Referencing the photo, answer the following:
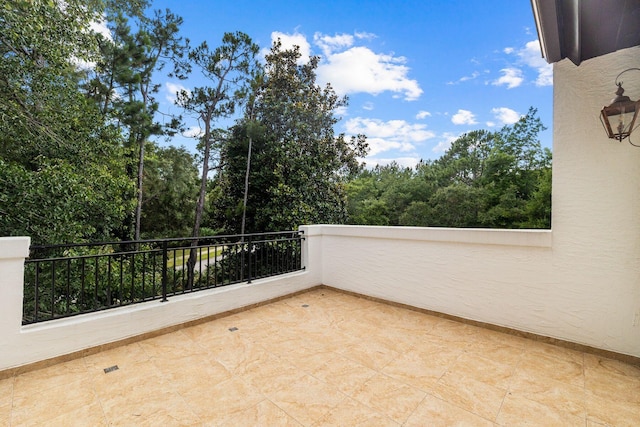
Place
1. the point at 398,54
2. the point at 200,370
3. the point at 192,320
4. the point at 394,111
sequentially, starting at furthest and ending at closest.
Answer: the point at 394,111 < the point at 398,54 < the point at 192,320 < the point at 200,370

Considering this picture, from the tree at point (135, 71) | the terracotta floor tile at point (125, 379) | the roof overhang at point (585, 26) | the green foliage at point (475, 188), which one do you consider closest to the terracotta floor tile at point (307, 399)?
the terracotta floor tile at point (125, 379)

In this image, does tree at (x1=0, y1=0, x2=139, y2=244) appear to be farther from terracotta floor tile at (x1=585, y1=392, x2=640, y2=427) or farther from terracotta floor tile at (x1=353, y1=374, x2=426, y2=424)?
terracotta floor tile at (x1=585, y1=392, x2=640, y2=427)

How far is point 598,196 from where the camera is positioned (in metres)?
2.36

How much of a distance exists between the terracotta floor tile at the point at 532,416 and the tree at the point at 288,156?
19.5 ft

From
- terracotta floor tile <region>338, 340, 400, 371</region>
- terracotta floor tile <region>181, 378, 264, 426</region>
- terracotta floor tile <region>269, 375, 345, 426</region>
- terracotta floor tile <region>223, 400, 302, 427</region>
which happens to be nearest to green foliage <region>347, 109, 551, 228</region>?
terracotta floor tile <region>338, 340, 400, 371</region>

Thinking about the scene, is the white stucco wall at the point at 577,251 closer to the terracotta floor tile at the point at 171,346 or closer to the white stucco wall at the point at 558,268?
the white stucco wall at the point at 558,268

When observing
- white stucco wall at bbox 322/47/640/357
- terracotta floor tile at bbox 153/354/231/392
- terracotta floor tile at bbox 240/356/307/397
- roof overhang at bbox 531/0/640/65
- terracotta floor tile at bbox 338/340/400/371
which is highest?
roof overhang at bbox 531/0/640/65

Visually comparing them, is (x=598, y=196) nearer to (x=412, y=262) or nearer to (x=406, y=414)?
(x=412, y=262)

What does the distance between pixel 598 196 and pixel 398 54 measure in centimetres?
926

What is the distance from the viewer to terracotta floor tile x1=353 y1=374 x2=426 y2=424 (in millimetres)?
1687

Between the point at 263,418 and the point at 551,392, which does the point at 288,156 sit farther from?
the point at 551,392

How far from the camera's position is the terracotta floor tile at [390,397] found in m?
1.69

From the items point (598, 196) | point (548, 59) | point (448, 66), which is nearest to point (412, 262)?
point (598, 196)

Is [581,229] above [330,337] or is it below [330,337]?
above
